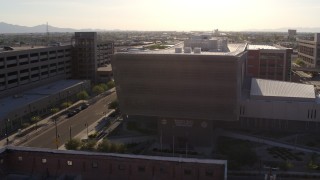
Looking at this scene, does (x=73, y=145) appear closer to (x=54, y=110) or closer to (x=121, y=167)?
(x=121, y=167)

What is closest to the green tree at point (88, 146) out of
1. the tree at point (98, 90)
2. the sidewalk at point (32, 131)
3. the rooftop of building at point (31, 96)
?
the sidewalk at point (32, 131)

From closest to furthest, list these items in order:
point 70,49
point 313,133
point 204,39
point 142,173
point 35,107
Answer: point 142,173
point 313,133
point 35,107
point 204,39
point 70,49

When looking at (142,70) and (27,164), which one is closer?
(27,164)

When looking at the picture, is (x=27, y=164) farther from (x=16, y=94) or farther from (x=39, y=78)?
(x=39, y=78)

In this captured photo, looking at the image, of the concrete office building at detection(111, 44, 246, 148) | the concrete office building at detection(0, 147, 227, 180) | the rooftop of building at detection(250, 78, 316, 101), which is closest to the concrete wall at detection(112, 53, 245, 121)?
the concrete office building at detection(111, 44, 246, 148)

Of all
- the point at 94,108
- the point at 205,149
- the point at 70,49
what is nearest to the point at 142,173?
the point at 205,149

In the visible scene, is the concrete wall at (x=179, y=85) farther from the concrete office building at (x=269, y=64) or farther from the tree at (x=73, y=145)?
the concrete office building at (x=269, y=64)

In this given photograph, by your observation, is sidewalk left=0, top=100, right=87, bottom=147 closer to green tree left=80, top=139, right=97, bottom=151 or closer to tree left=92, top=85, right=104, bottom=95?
green tree left=80, top=139, right=97, bottom=151
